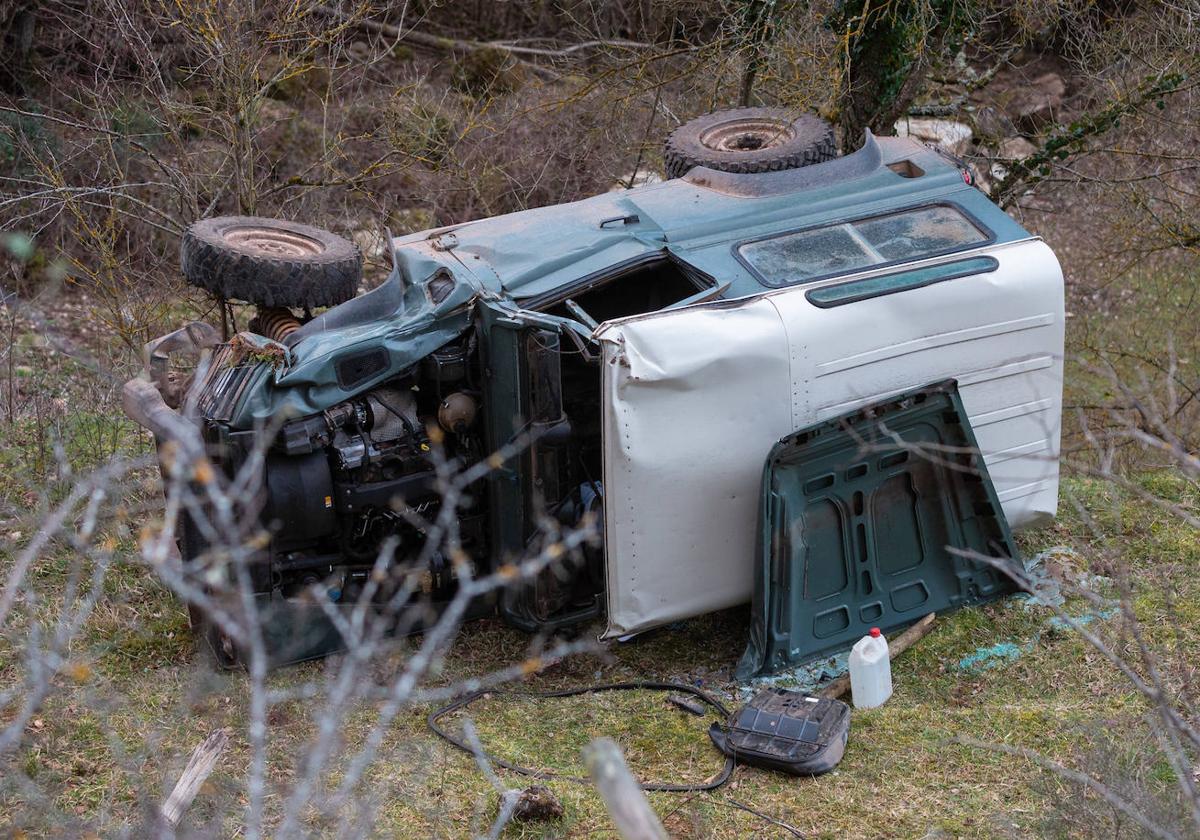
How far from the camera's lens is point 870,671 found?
541 cm

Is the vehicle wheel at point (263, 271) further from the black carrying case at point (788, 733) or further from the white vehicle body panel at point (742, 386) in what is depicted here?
the black carrying case at point (788, 733)

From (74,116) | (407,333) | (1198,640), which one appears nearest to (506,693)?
(407,333)

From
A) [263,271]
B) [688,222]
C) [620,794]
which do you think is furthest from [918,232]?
[620,794]

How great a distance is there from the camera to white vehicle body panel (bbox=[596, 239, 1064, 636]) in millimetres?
5367

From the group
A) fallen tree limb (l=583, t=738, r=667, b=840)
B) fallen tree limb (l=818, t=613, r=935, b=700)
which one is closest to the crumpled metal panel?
fallen tree limb (l=818, t=613, r=935, b=700)

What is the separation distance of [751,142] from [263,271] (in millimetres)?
2849

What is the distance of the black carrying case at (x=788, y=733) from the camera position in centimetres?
491

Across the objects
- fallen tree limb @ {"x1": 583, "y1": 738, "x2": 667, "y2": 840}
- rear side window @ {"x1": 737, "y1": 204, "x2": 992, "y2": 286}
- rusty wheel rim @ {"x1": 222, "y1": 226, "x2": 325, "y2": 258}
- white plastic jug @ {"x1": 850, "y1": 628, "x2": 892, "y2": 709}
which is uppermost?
fallen tree limb @ {"x1": 583, "y1": 738, "x2": 667, "y2": 840}

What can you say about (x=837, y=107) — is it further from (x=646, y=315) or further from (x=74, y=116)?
(x=74, y=116)

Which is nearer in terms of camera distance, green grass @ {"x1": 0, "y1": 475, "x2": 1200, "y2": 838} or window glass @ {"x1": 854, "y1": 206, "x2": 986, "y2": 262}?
green grass @ {"x1": 0, "y1": 475, "x2": 1200, "y2": 838}

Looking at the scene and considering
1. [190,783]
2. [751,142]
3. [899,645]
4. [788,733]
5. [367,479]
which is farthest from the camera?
[751,142]

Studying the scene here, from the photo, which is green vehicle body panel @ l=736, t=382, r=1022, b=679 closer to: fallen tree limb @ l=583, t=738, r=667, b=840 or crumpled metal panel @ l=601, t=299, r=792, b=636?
crumpled metal panel @ l=601, t=299, r=792, b=636

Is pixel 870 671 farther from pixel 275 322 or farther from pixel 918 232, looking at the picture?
pixel 275 322

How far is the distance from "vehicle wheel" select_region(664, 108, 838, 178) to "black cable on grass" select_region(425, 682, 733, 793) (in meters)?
2.66
